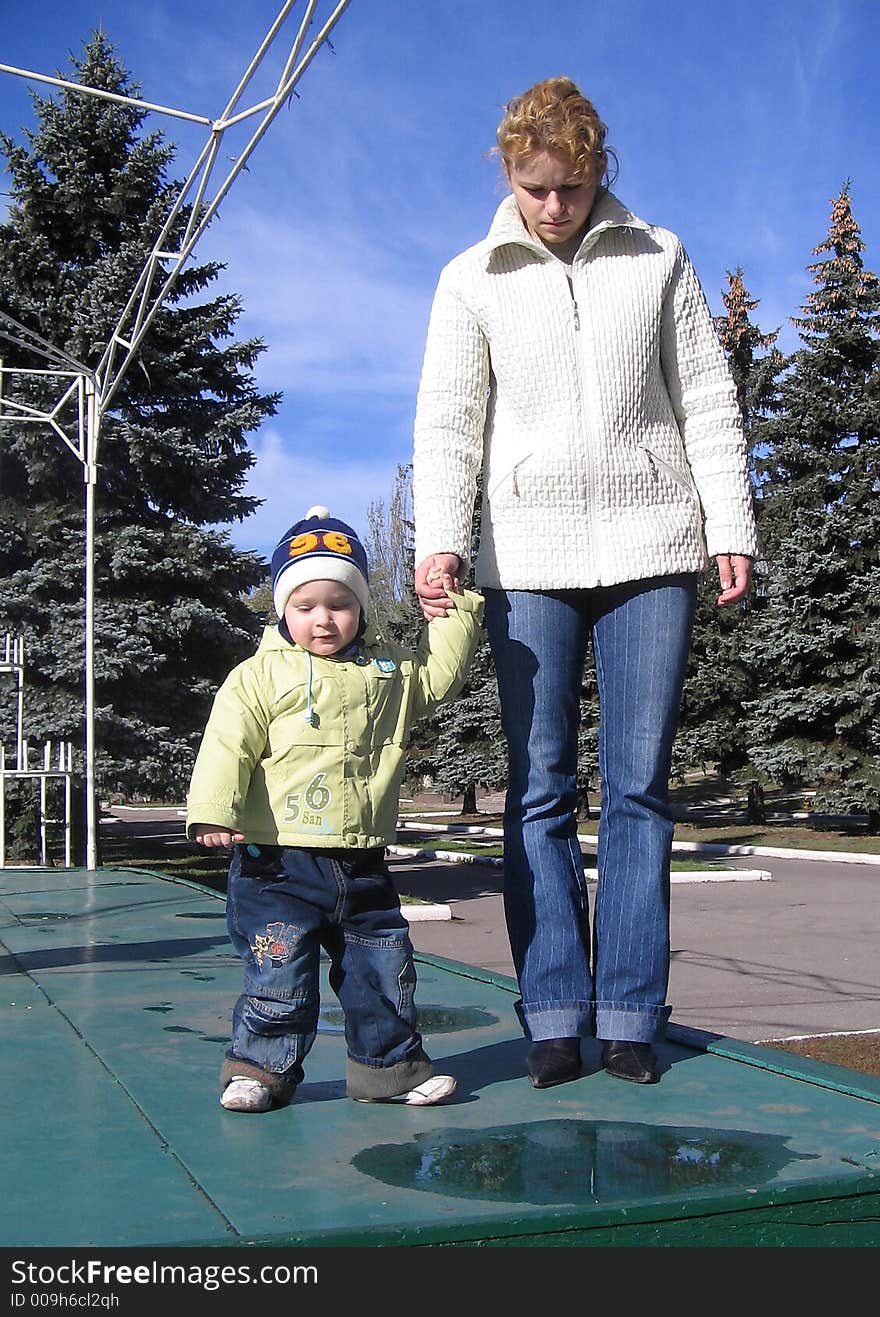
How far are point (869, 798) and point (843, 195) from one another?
40.8ft

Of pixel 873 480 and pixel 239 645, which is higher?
pixel 873 480

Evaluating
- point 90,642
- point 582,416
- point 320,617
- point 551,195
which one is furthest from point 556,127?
point 90,642

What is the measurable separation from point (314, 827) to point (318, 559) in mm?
523

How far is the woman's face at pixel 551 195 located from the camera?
2588mm

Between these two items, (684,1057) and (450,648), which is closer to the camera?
(450,648)

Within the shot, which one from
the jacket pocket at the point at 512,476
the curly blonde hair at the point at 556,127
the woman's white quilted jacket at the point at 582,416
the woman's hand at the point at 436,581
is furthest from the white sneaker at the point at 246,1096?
the curly blonde hair at the point at 556,127

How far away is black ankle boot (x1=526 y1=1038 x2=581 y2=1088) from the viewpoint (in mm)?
2498

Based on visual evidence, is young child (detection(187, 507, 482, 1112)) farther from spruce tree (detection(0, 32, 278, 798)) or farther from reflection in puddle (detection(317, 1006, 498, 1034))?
spruce tree (detection(0, 32, 278, 798))

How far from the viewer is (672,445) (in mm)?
2697

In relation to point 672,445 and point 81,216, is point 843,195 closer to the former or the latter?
point 81,216

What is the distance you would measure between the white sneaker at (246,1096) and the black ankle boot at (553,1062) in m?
0.53

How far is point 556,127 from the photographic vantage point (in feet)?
8.35

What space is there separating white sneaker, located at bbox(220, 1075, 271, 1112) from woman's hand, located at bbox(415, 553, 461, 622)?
0.94 meters

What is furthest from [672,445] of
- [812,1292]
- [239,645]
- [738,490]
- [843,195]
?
[843,195]
